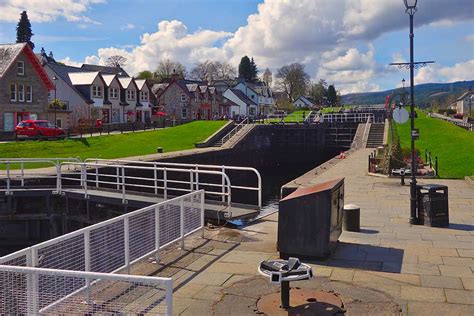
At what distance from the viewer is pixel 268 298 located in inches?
273

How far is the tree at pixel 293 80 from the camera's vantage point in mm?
138375

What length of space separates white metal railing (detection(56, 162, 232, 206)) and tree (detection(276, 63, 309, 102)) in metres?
107

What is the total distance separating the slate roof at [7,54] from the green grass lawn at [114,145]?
1213cm

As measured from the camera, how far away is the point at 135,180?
26.3 m

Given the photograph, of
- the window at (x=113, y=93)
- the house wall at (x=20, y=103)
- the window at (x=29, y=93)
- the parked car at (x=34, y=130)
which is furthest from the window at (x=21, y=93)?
the window at (x=113, y=93)

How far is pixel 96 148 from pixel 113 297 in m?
33.7

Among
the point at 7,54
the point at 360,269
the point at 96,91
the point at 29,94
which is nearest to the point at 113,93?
the point at 96,91

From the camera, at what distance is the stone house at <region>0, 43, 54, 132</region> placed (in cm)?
4688

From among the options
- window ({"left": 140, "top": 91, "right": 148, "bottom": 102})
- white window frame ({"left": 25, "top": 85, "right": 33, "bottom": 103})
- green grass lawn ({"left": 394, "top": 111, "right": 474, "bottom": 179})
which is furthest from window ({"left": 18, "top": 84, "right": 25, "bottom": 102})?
green grass lawn ({"left": 394, "top": 111, "right": 474, "bottom": 179})

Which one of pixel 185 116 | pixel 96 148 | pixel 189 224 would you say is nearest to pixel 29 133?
pixel 96 148

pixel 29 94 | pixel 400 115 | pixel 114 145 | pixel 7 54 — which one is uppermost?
pixel 7 54

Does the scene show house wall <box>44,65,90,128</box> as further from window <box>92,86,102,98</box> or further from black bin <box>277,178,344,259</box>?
black bin <box>277,178,344,259</box>

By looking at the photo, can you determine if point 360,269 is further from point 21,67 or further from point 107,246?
point 21,67

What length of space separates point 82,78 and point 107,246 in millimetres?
60059
